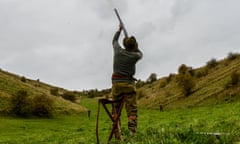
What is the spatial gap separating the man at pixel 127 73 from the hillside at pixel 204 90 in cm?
3893

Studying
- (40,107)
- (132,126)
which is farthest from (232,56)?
(132,126)

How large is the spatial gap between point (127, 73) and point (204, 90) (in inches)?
1994

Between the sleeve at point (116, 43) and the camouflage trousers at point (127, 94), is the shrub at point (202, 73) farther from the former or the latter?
the camouflage trousers at point (127, 94)

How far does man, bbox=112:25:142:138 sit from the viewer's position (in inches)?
605

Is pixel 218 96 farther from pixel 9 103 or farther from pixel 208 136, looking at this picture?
pixel 208 136

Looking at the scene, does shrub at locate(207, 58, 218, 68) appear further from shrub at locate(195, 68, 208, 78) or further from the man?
the man

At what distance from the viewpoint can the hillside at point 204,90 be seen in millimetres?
56691

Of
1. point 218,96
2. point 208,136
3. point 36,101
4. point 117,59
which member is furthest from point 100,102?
point 36,101

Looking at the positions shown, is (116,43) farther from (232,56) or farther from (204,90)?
(232,56)

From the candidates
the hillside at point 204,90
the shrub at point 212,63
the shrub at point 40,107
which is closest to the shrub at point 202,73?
the hillside at point 204,90

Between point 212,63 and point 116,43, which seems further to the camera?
point 212,63

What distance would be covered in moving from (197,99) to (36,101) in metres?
21.6

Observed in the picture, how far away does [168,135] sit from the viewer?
1275 centimetres

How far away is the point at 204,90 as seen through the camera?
6475cm
